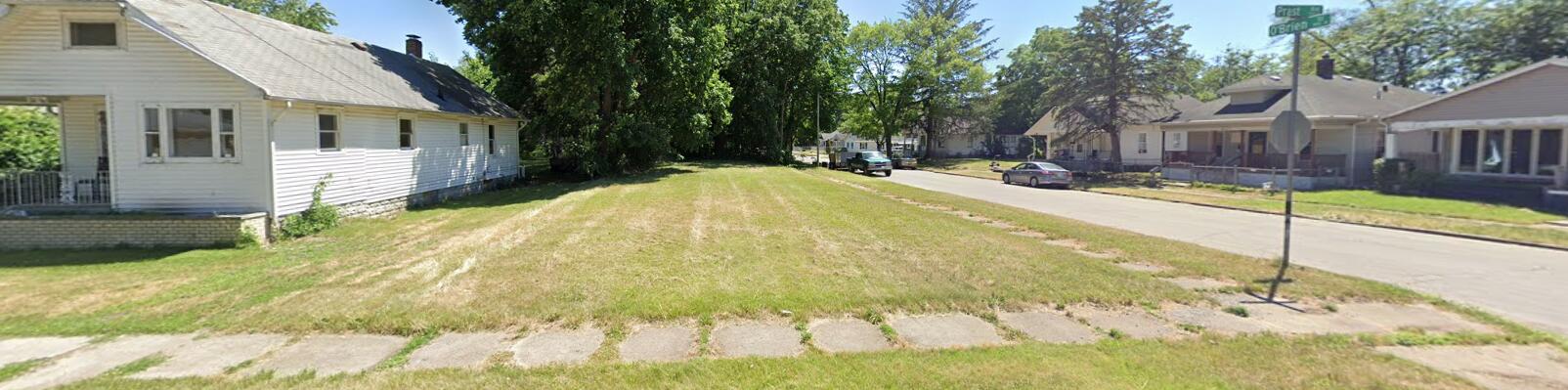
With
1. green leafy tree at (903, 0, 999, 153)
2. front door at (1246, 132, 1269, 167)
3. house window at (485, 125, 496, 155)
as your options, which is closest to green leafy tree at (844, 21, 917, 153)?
green leafy tree at (903, 0, 999, 153)

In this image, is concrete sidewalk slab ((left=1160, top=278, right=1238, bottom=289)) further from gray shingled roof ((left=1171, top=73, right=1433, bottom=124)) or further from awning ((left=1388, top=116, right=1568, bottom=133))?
gray shingled roof ((left=1171, top=73, right=1433, bottom=124))

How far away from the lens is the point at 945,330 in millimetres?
5914

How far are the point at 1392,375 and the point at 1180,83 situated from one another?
107ft

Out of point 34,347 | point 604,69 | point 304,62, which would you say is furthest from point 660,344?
point 604,69

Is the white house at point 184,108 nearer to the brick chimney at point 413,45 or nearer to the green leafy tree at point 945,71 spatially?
the brick chimney at point 413,45

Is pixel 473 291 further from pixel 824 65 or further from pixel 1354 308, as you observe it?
pixel 824 65

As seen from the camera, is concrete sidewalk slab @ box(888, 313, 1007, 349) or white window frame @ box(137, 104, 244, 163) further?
white window frame @ box(137, 104, 244, 163)

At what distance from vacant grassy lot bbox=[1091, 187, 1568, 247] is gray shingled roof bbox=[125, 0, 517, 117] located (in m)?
24.0

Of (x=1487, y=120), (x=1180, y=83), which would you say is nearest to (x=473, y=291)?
(x=1487, y=120)

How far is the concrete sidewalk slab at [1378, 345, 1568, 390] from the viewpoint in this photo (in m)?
4.73

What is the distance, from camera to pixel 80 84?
1100 centimetres

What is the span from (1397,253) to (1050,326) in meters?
9.70


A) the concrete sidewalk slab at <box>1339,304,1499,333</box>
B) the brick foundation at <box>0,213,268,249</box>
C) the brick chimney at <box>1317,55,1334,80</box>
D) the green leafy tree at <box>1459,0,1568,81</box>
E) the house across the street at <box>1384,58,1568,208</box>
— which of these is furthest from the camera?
the brick chimney at <box>1317,55,1334,80</box>

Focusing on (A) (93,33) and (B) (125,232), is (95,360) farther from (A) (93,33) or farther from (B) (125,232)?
(A) (93,33)
